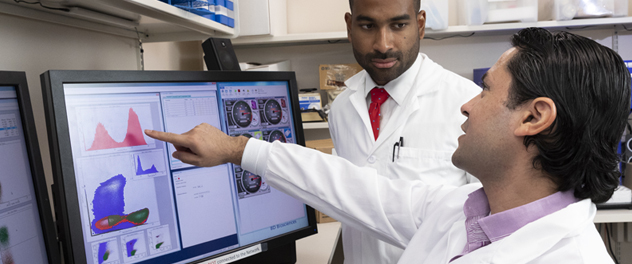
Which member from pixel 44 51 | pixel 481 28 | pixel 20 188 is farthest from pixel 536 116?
pixel 481 28

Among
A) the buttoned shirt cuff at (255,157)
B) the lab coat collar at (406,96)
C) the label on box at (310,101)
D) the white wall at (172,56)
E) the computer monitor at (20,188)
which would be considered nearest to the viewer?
the computer monitor at (20,188)

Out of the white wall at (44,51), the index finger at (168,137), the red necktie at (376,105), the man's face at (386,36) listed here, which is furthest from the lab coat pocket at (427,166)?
the white wall at (44,51)

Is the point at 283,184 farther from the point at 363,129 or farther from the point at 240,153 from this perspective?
the point at 363,129

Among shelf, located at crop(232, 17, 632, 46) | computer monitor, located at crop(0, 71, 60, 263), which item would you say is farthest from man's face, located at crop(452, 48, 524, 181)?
shelf, located at crop(232, 17, 632, 46)

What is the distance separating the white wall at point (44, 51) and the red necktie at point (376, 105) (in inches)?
30.4

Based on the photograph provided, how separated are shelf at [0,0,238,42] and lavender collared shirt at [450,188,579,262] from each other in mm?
736

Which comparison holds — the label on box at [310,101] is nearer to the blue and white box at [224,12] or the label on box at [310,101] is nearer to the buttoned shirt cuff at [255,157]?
the blue and white box at [224,12]

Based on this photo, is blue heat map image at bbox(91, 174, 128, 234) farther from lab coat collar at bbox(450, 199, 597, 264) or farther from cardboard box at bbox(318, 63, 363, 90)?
cardboard box at bbox(318, 63, 363, 90)

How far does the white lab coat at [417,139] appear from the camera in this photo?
1141 mm

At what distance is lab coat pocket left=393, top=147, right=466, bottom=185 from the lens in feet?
3.73

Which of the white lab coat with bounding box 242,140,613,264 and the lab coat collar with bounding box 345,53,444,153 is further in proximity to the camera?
the lab coat collar with bounding box 345,53,444,153

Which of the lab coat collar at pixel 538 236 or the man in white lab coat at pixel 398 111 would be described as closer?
the lab coat collar at pixel 538 236

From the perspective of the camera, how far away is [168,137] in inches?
29.5

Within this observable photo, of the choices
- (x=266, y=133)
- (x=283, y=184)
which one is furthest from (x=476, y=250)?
(x=266, y=133)
